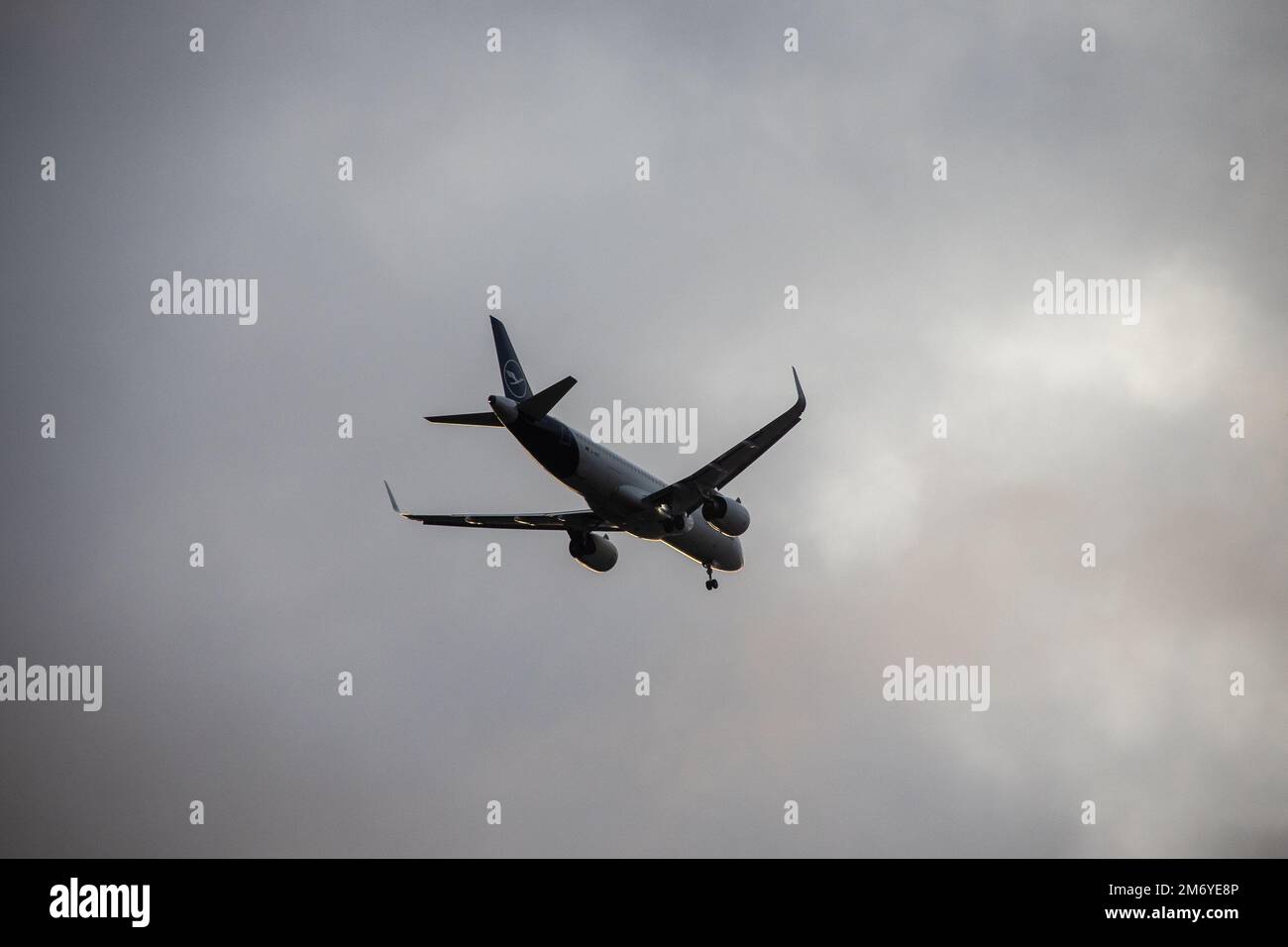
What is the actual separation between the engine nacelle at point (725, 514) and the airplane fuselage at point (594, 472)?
3.40ft

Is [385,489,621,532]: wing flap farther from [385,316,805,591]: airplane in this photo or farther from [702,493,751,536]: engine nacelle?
[702,493,751,536]: engine nacelle

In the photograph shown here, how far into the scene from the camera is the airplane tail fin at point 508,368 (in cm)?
4247

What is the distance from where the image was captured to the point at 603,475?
1668 inches

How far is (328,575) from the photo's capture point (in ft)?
253

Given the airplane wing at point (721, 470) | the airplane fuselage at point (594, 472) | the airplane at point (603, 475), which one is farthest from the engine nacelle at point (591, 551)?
the airplane wing at point (721, 470)

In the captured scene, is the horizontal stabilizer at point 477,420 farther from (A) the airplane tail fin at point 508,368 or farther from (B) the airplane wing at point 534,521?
(B) the airplane wing at point 534,521

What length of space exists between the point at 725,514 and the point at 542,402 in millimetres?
9122

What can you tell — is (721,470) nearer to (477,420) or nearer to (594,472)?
(594,472)

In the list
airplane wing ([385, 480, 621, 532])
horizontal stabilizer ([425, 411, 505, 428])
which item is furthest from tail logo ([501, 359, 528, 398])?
airplane wing ([385, 480, 621, 532])

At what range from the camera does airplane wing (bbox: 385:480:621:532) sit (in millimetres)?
47406

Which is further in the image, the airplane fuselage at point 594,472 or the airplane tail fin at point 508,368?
the airplane tail fin at point 508,368

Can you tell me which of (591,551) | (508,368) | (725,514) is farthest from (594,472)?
(591,551)

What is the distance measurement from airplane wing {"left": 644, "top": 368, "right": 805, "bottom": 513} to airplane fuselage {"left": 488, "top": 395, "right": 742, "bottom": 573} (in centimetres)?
84
